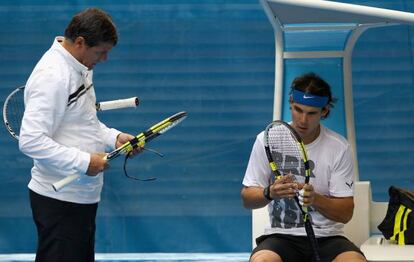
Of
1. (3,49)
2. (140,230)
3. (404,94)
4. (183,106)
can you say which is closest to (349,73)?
(404,94)

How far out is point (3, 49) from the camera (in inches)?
250

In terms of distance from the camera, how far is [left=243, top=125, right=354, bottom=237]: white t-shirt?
4.62m

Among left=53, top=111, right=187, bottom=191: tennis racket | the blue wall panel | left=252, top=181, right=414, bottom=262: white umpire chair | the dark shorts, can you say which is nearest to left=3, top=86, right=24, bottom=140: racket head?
the blue wall panel

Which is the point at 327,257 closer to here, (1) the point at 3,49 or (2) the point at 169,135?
(2) the point at 169,135

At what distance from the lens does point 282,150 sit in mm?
4645

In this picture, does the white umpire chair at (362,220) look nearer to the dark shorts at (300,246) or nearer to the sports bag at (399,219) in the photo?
the sports bag at (399,219)

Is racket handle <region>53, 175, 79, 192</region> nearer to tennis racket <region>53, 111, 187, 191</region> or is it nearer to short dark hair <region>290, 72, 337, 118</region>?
tennis racket <region>53, 111, 187, 191</region>

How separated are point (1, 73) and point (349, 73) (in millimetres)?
2299

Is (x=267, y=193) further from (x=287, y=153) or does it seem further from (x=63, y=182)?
(x=63, y=182)

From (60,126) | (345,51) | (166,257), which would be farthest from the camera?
(166,257)

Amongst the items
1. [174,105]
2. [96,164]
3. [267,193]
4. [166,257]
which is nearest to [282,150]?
[267,193]

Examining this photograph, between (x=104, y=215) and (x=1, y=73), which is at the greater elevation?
(x=1, y=73)

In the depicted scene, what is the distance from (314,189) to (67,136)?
1.20m

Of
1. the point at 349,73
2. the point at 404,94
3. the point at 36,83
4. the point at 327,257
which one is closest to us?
the point at 36,83
